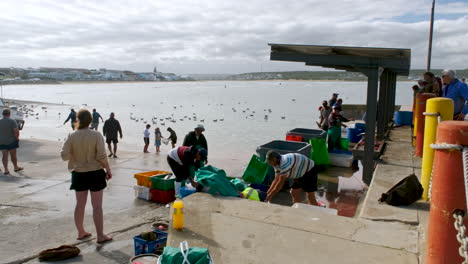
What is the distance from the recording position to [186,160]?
6.72 meters

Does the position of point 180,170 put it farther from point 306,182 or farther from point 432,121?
point 432,121

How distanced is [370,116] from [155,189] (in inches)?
171

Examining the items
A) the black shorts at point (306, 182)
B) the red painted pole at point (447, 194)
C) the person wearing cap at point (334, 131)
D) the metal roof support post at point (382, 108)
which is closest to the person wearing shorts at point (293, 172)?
the black shorts at point (306, 182)

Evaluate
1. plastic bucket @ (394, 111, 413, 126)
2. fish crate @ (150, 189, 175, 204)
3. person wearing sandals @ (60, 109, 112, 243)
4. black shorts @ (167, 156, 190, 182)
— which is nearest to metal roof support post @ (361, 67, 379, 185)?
black shorts @ (167, 156, 190, 182)

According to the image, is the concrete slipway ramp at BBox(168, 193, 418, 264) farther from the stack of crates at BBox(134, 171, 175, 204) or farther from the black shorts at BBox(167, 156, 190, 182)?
the stack of crates at BBox(134, 171, 175, 204)

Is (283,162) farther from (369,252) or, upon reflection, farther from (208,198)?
(369,252)

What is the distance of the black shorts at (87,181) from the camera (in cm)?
514

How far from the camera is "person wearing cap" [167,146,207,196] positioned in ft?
21.9

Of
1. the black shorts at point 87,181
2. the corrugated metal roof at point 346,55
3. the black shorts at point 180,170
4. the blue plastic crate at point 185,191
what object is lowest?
the blue plastic crate at point 185,191

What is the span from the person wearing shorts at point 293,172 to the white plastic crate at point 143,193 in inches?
99.6

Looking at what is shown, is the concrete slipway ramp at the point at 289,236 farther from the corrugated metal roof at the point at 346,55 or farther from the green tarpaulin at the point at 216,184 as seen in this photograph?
the corrugated metal roof at the point at 346,55

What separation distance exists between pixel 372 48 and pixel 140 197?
5.24 metres

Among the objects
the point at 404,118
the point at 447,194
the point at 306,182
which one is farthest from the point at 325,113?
the point at 447,194

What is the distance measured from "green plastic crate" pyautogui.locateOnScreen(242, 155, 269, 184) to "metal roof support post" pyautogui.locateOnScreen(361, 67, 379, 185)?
1.97 m
